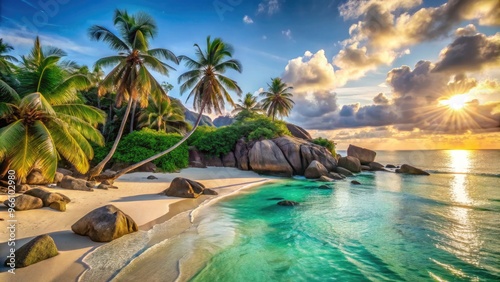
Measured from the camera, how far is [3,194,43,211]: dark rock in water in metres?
7.36

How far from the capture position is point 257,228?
853 centimetres

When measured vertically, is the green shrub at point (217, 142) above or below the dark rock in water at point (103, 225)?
above

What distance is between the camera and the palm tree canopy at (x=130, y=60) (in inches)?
541

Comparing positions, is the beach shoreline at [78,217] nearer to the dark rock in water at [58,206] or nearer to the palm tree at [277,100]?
the dark rock in water at [58,206]

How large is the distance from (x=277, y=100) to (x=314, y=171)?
1708 centimetres

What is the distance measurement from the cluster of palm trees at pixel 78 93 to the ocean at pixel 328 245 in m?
6.62

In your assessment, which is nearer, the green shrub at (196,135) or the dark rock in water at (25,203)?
the dark rock in water at (25,203)

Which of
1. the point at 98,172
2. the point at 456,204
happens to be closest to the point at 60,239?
the point at 98,172

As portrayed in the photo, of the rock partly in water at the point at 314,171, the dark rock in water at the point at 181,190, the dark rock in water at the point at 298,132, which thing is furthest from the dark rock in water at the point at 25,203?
the dark rock in water at the point at 298,132

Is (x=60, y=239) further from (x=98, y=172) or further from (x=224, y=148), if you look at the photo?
(x=224, y=148)

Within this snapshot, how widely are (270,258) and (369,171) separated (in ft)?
101

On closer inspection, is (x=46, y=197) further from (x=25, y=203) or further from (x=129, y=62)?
(x=129, y=62)

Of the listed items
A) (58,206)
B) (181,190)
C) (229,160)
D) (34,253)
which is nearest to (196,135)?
(229,160)

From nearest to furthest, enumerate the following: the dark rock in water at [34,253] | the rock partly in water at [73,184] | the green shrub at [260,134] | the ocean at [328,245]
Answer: the dark rock in water at [34,253], the ocean at [328,245], the rock partly in water at [73,184], the green shrub at [260,134]
